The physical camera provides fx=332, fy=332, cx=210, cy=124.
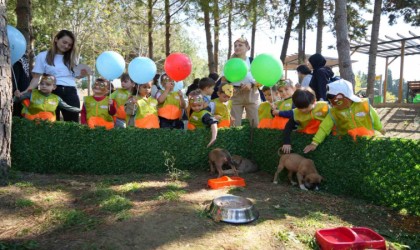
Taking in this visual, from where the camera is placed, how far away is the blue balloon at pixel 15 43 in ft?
16.9

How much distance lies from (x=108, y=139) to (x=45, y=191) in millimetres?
1331

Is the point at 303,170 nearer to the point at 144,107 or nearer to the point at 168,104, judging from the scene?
the point at 168,104

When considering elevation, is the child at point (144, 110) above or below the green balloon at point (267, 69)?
below

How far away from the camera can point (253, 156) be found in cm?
633

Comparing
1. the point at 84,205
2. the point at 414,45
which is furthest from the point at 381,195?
the point at 414,45

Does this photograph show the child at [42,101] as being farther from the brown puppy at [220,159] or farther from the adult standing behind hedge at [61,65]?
the brown puppy at [220,159]

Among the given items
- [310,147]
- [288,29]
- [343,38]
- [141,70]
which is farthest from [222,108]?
[288,29]

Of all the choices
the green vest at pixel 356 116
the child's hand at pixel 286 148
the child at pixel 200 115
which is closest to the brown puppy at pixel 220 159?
the child at pixel 200 115

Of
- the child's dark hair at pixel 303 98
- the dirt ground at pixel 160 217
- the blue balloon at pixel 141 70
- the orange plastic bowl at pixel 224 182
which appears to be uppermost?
the blue balloon at pixel 141 70

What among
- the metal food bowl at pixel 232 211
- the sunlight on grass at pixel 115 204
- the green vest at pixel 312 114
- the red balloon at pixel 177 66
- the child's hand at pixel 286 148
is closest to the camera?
the metal food bowl at pixel 232 211

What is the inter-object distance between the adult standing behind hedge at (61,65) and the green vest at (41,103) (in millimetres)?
182

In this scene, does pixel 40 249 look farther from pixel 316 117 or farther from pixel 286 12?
pixel 286 12

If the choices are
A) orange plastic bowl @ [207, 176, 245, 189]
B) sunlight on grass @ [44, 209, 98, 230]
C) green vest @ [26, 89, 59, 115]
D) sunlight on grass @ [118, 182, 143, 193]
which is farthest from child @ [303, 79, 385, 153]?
green vest @ [26, 89, 59, 115]

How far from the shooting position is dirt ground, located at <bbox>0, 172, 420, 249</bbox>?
10.1 ft
